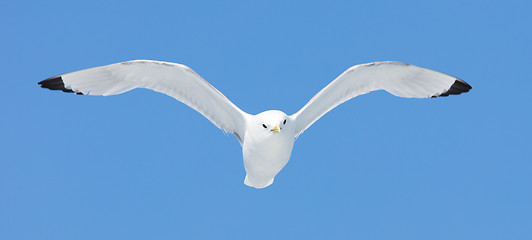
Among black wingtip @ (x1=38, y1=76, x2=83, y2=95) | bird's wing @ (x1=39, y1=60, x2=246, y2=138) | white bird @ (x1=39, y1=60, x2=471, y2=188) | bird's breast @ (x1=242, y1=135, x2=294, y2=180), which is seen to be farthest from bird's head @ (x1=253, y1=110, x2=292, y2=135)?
black wingtip @ (x1=38, y1=76, x2=83, y2=95)

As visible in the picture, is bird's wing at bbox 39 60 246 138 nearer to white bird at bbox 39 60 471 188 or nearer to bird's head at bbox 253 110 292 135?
white bird at bbox 39 60 471 188

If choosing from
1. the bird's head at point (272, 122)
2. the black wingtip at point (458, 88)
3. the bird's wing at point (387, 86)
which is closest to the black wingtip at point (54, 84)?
the bird's head at point (272, 122)

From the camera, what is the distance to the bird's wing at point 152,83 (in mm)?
7082

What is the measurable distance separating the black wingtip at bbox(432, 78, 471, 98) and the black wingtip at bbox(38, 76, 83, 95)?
5584 mm

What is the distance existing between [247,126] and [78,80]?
8.19 ft

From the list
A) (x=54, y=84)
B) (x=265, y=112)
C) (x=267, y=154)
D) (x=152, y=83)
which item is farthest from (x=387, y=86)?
(x=54, y=84)

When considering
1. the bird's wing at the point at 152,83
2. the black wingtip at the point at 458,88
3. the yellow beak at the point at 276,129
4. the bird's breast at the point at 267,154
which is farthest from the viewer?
the black wingtip at the point at 458,88

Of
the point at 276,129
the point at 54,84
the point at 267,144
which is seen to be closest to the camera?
the point at 276,129

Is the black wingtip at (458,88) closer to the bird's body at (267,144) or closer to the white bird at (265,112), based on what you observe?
the white bird at (265,112)

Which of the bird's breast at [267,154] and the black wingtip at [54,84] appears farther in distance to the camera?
the black wingtip at [54,84]

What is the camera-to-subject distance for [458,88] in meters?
7.90

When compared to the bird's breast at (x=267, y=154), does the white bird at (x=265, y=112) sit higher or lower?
higher

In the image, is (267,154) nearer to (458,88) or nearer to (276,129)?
(276,129)

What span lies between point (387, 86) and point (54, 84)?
16.4 ft
